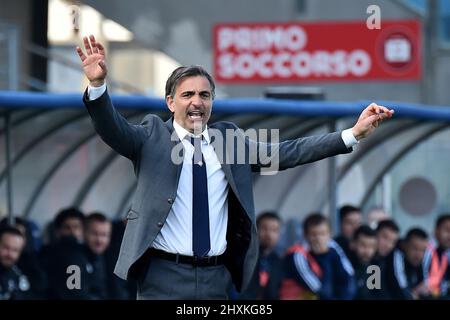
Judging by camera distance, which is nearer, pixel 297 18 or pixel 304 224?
pixel 304 224

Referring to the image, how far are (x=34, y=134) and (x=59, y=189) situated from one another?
0.97 m

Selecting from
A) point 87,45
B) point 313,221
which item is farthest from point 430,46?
point 87,45

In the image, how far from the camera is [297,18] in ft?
78.9

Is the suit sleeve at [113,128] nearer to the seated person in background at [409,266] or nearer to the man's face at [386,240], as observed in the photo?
the seated person in background at [409,266]

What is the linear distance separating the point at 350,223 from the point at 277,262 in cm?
145

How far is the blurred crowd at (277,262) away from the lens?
40.1 feet

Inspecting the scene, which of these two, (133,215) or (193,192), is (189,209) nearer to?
(193,192)

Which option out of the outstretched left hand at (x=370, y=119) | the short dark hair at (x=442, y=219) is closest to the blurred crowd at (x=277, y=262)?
the short dark hair at (x=442, y=219)

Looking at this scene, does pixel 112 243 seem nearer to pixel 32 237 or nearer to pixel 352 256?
pixel 32 237

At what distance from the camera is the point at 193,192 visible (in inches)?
279

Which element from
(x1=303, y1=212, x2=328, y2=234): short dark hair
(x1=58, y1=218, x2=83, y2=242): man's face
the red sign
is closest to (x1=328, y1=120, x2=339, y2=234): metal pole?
(x1=303, y1=212, x2=328, y2=234): short dark hair

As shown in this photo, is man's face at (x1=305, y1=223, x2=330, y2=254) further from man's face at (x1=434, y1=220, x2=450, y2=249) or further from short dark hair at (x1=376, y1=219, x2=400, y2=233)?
man's face at (x1=434, y1=220, x2=450, y2=249)

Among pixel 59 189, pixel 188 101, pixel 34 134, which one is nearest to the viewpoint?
pixel 188 101
